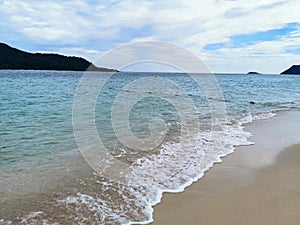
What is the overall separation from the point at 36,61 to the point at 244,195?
15206 cm

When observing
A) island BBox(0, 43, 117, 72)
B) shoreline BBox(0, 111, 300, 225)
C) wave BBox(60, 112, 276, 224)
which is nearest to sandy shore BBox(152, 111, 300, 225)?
shoreline BBox(0, 111, 300, 225)

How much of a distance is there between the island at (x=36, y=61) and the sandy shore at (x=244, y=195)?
421 feet

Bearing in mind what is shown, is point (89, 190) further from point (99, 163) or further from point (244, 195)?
point (244, 195)

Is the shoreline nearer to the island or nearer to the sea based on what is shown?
the sea

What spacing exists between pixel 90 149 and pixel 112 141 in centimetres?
122

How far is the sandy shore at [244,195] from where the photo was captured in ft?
14.3

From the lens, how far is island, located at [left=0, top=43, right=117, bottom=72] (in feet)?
440

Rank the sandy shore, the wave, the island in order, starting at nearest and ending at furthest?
the sandy shore → the wave → the island

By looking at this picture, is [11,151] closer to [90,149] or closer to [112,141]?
[90,149]

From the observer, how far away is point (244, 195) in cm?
523

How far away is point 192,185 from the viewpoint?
5.81 meters

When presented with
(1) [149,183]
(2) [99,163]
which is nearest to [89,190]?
(1) [149,183]

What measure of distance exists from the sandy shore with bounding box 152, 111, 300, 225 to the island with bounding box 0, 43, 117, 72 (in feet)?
421

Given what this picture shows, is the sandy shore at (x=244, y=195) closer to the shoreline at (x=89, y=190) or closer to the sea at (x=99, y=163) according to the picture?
the shoreline at (x=89, y=190)
